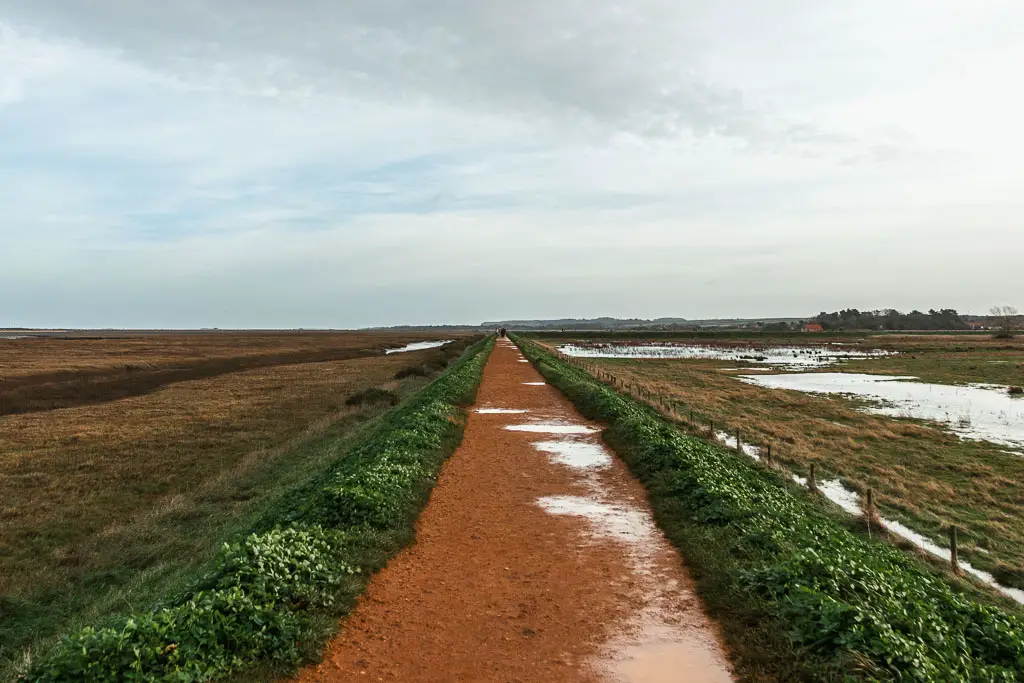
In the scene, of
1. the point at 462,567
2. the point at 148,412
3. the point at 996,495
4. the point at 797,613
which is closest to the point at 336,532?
the point at 462,567

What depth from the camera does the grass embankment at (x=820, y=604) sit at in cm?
564

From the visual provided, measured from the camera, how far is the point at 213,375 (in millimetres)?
55031

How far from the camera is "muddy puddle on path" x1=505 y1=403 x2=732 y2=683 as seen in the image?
241 inches

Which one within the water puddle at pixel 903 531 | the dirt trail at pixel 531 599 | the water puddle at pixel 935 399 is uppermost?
the dirt trail at pixel 531 599

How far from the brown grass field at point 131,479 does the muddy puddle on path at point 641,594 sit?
723 centimetres

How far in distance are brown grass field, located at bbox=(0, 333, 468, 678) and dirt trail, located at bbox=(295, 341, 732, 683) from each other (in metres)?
4.69

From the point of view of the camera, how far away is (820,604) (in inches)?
250

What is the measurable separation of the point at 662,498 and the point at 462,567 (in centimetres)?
505

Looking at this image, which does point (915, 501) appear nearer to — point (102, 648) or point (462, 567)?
point (462, 567)

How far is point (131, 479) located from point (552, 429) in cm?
1350

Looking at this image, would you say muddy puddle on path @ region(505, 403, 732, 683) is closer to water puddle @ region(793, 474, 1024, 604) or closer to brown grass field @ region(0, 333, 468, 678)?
water puddle @ region(793, 474, 1024, 604)

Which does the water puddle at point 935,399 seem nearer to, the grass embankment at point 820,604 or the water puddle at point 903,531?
the water puddle at point 903,531

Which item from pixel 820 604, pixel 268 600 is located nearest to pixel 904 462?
pixel 820 604

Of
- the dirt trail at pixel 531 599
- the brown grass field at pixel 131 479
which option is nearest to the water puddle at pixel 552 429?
the dirt trail at pixel 531 599
